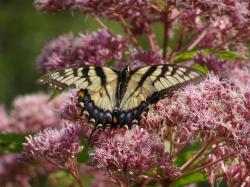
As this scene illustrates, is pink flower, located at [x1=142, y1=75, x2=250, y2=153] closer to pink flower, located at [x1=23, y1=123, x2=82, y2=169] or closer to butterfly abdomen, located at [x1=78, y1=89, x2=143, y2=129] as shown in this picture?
butterfly abdomen, located at [x1=78, y1=89, x2=143, y2=129]

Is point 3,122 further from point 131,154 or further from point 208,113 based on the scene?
point 208,113

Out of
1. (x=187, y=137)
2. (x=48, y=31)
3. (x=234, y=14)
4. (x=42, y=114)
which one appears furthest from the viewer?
(x=48, y=31)

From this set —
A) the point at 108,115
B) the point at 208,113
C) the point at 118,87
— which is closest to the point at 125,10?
the point at 118,87

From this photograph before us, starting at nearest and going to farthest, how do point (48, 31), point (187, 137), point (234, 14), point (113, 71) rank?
point (187, 137) < point (113, 71) < point (234, 14) < point (48, 31)

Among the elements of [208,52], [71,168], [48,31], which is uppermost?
[48,31]

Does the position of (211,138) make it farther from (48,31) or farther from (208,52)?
(48,31)

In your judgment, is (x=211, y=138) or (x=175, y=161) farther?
(x=175, y=161)

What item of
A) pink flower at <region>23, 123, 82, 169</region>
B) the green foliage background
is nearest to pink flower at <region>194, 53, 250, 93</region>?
pink flower at <region>23, 123, 82, 169</region>

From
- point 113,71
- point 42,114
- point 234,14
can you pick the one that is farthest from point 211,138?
point 42,114
